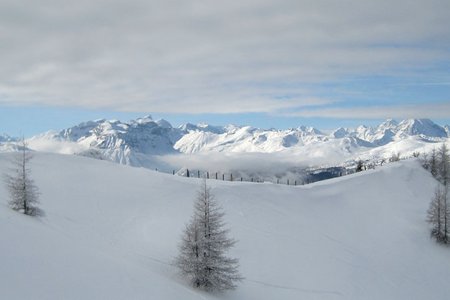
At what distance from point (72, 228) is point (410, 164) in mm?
100707

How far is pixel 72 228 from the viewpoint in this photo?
49719mm

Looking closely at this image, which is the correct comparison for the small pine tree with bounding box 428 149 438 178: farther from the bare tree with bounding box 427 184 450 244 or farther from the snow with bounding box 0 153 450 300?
the bare tree with bounding box 427 184 450 244

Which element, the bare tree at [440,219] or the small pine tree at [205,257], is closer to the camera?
the small pine tree at [205,257]

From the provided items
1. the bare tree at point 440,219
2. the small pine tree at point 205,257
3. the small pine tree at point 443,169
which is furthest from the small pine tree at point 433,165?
the small pine tree at point 205,257

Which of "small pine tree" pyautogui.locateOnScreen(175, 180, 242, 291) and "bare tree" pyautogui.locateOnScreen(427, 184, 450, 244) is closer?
"small pine tree" pyautogui.locateOnScreen(175, 180, 242, 291)

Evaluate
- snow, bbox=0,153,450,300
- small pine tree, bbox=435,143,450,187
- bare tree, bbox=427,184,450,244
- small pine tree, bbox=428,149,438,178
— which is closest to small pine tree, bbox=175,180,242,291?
snow, bbox=0,153,450,300

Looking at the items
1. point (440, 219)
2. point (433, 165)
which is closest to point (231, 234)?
point (440, 219)

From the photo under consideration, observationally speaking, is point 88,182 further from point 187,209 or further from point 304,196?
point 304,196

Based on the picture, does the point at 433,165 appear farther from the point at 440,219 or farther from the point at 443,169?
the point at 440,219

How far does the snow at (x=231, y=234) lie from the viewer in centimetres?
2833

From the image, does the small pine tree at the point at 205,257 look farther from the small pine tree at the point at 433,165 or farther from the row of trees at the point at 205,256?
the small pine tree at the point at 433,165

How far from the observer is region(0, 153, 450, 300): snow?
28334 millimetres

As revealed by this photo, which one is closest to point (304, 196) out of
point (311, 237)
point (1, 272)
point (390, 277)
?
point (311, 237)

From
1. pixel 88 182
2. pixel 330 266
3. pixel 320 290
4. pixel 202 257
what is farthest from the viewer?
pixel 88 182
